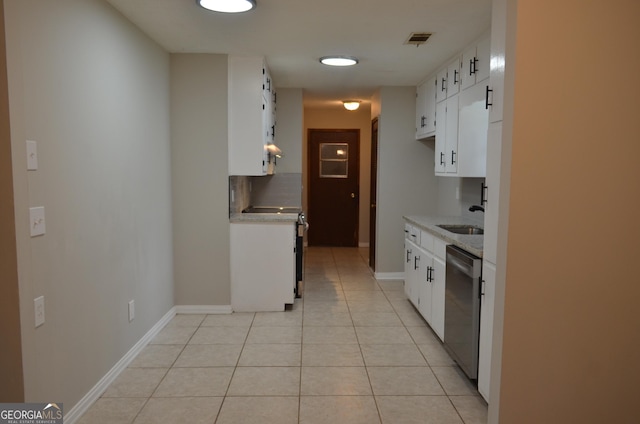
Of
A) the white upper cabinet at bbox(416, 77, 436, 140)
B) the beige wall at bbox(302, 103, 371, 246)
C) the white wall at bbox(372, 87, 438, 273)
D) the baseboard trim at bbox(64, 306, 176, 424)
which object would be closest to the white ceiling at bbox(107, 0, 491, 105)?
the white upper cabinet at bbox(416, 77, 436, 140)

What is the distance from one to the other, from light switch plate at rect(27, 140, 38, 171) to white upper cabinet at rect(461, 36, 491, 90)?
9.41 ft

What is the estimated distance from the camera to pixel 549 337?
1.97 m

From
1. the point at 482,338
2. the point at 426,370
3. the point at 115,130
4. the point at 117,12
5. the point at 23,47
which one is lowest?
the point at 426,370

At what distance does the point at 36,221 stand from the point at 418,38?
2.90 metres

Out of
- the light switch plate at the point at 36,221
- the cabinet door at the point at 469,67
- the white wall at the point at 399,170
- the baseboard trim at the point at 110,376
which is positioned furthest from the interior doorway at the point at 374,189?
the light switch plate at the point at 36,221

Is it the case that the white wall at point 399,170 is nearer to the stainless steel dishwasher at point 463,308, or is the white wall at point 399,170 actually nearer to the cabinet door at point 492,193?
the stainless steel dishwasher at point 463,308

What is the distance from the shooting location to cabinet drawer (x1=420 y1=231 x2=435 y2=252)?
386cm

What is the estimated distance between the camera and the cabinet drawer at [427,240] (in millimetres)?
3863

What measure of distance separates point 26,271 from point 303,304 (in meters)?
3.08

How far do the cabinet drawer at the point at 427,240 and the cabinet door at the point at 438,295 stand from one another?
0.53ft

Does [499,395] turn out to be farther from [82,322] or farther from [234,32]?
[234,32]

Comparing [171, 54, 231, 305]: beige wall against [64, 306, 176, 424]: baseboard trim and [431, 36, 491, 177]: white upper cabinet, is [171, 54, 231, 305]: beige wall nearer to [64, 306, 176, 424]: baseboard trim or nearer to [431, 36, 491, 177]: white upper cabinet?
[64, 306, 176, 424]: baseboard trim

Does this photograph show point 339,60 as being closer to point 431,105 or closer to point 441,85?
point 441,85

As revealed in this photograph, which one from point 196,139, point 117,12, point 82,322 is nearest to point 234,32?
point 117,12
